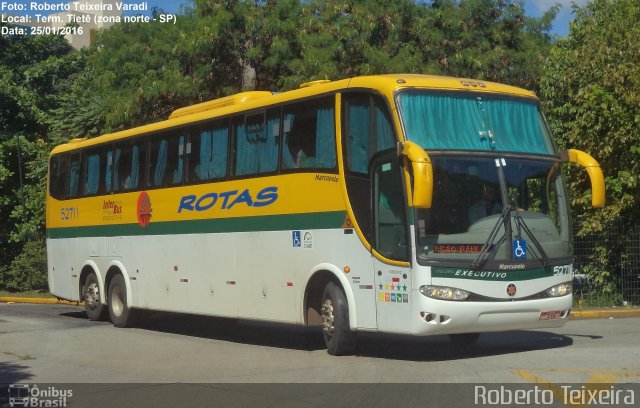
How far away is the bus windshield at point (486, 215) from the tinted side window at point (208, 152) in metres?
4.77

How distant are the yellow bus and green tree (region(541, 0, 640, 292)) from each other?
7.94 meters

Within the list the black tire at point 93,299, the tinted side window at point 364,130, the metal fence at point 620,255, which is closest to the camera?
the tinted side window at point 364,130

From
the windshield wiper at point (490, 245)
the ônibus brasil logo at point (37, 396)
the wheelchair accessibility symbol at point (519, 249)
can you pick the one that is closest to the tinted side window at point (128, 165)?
the ônibus brasil logo at point (37, 396)

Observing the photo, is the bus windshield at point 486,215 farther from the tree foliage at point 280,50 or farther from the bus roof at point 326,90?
the tree foliage at point 280,50

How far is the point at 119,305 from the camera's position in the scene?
757 inches

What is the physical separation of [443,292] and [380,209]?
1.38 meters

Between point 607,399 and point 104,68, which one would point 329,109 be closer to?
point 607,399

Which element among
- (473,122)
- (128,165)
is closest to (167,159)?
(128,165)

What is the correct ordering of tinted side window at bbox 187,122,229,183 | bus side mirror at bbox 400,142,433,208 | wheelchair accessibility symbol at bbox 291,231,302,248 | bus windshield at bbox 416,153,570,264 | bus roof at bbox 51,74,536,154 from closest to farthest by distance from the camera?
bus side mirror at bbox 400,142,433,208, bus windshield at bbox 416,153,570,264, bus roof at bbox 51,74,536,154, wheelchair accessibility symbol at bbox 291,231,302,248, tinted side window at bbox 187,122,229,183

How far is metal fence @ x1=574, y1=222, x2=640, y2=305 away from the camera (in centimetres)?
2175

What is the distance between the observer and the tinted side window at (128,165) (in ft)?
60.2

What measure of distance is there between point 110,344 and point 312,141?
484 cm

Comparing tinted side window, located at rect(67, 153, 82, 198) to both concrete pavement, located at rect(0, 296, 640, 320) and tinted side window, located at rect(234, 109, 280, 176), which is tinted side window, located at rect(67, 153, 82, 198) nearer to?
tinted side window, located at rect(234, 109, 280, 176)

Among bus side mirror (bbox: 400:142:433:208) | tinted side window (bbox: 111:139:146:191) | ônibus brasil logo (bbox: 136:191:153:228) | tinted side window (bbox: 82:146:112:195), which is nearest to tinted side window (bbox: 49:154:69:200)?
tinted side window (bbox: 82:146:112:195)
